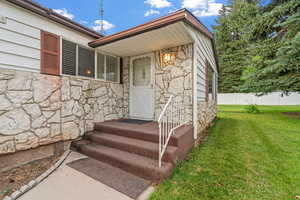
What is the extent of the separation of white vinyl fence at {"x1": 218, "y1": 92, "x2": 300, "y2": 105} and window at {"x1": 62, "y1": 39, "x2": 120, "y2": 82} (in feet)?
52.2

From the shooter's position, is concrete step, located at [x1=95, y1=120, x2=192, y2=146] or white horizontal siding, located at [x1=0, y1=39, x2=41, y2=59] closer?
white horizontal siding, located at [x1=0, y1=39, x2=41, y2=59]

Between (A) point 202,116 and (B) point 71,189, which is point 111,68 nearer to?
(A) point 202,116

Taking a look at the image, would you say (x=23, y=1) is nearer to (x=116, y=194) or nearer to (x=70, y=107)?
(x=70, y=107)

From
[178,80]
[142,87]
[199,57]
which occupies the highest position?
[199,57]

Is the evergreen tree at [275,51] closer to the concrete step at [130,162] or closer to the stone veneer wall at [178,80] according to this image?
the stone veneer wall at [178,80]

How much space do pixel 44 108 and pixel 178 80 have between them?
3.23 m

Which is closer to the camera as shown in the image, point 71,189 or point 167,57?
point 71,189

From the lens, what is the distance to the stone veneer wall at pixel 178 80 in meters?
3.53

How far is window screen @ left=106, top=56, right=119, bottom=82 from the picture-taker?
14.5ft

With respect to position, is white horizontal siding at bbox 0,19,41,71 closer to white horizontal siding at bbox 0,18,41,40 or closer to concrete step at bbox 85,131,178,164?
white horizontal siding at bbox 0,18,41,40

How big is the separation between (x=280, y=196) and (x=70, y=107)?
4118 millimetres

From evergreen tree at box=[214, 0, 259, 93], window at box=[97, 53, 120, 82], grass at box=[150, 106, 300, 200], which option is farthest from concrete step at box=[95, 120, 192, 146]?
evergreen tree at box=[214, 0, 259, 93]

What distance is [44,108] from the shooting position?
2.93 m

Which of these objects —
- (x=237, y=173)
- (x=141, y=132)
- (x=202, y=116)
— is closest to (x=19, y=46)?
(x=141, y=132)
